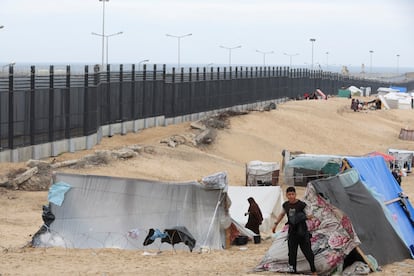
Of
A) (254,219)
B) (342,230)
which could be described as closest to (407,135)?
(254,219)

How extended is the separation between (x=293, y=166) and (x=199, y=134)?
37.2 ft

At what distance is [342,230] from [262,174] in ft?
48.9

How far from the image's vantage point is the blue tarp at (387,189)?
15.7 metres

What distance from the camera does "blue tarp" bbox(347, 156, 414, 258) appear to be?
→ 15.7 m

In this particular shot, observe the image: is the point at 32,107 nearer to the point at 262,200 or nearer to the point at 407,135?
the point at 262,200

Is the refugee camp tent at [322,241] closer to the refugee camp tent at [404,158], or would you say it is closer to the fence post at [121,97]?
the refugee camp tent at [404,158]

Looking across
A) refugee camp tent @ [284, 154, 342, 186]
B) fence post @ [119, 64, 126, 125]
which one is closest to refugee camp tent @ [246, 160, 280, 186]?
refugee camp tent @ [284, 154, 342, 186]

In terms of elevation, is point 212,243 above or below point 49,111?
below

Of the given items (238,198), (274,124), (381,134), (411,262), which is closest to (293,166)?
(238,198)

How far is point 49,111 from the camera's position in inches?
1133

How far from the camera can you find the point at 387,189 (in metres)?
16.3

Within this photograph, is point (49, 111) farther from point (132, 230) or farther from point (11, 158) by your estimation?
point (132, 230)

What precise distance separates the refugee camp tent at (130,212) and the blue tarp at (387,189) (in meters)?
2.56

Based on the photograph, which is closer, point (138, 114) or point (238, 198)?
point (238, 198)
